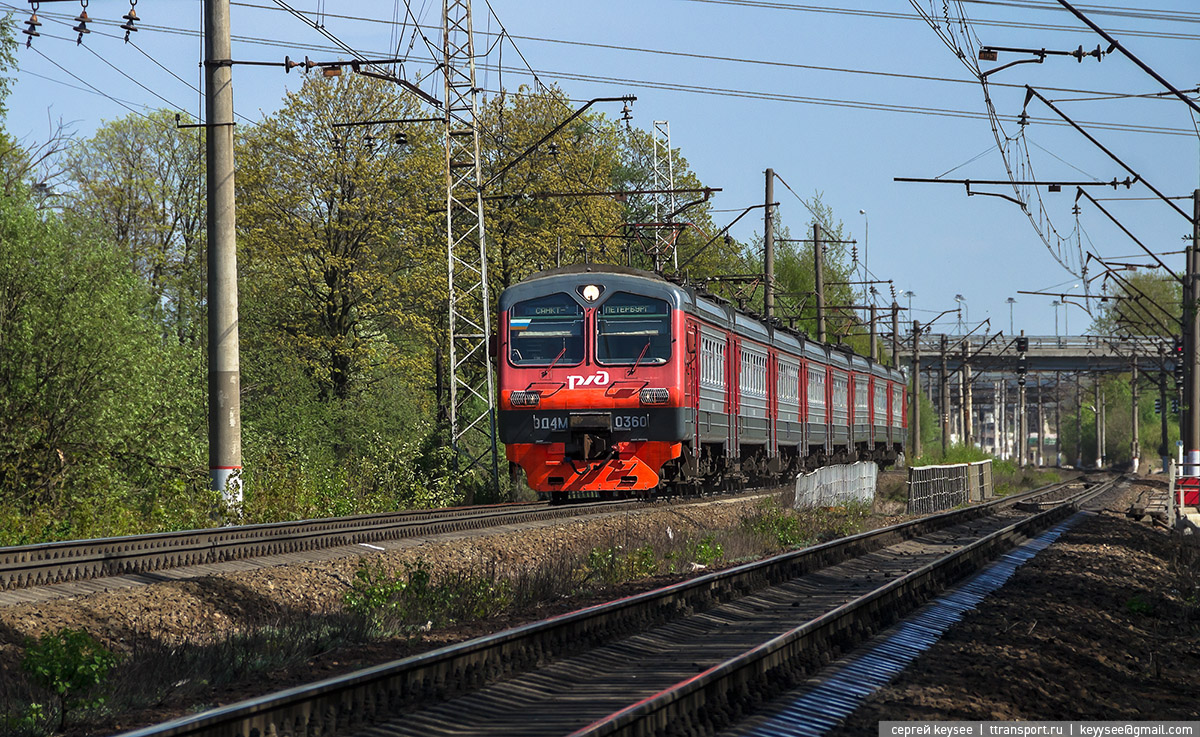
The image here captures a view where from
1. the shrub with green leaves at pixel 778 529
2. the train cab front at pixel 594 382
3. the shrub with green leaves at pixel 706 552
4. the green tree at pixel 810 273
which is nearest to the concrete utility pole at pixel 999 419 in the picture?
the green tree at pixel 810 273

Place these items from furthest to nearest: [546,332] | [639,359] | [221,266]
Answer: [546,332], [639,359], [221,266]

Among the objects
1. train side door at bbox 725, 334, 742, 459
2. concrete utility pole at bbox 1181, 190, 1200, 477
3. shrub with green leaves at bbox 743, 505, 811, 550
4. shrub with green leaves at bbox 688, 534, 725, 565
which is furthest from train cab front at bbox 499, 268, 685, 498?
concrete utility pole at bbox 1181, 190, 1200, 477

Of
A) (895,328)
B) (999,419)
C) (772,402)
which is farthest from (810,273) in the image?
(999,419)

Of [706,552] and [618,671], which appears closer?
[618,671]

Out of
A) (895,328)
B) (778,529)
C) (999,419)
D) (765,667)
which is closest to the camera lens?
(765,667)

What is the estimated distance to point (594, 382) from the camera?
20.5 m

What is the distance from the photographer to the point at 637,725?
6301mm

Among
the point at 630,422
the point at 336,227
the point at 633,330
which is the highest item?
the point at 336,227

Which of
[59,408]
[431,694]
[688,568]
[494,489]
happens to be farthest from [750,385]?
[431,694]

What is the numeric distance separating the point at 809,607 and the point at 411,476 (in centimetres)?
1601

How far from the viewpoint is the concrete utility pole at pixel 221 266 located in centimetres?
1727

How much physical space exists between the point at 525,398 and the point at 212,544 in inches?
291

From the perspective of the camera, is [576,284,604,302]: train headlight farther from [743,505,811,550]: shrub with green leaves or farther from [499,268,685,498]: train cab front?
[743,505,811,550]: shrub with green leaves

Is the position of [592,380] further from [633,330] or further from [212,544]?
[212,544]
